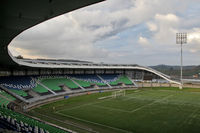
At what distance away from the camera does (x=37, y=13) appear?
8.28m

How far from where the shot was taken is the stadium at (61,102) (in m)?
8.85

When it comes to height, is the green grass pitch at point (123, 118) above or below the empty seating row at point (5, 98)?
below

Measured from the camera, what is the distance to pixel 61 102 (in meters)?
34.4

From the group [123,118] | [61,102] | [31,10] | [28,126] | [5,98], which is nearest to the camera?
[31,10]

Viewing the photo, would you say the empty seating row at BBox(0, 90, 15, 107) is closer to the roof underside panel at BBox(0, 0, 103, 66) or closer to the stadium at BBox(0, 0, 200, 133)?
the stadium at BBox(0, 0, 200, 133)

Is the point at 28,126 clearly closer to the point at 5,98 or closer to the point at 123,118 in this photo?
the point at 123,118

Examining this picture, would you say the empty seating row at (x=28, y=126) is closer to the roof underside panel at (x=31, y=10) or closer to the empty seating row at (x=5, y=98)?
the roof underside panel at (x=31, y=10)

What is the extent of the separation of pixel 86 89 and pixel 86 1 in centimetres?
4175

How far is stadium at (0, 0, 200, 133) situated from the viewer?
29.0 feet

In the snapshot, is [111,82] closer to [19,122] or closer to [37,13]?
[19,122]

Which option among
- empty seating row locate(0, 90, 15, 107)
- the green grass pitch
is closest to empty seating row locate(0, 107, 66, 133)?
the green grass pitch

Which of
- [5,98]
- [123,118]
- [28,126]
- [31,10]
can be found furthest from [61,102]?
[31,10]

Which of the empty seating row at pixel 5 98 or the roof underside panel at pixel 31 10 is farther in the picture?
the empty seating row at pixel 5 98

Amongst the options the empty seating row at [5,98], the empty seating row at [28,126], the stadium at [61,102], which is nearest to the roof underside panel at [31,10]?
the stadium at [61,102]
